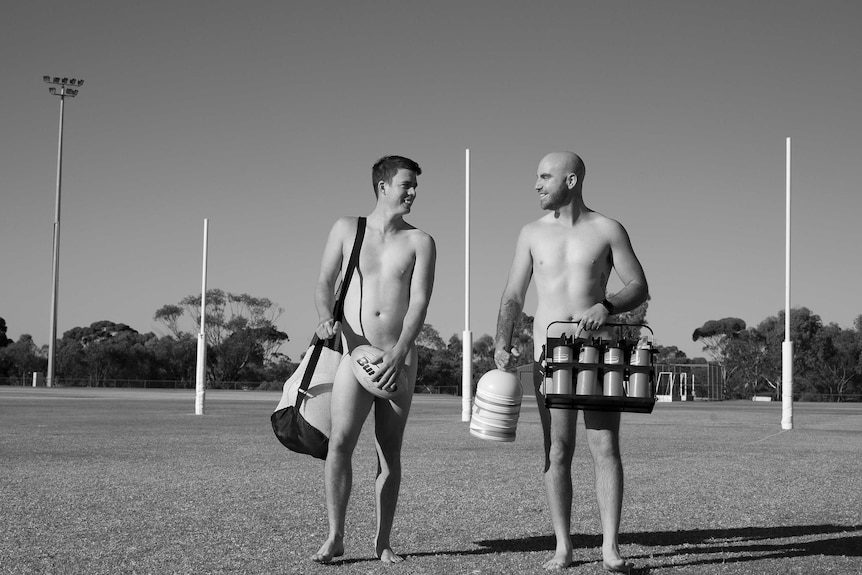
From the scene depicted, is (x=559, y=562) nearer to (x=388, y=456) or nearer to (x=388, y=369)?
(x=388, y=456)

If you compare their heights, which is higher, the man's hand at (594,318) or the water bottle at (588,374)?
the man's hand at (594,318)

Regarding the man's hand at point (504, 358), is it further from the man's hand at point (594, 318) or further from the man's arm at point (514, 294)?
the man's hand at point (594, 318)

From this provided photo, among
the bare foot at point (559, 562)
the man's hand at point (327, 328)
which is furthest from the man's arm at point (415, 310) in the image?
the bare foot at point (559, 562)

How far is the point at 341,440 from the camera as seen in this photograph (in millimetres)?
5969

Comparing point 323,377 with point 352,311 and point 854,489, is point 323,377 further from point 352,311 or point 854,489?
point 854,489

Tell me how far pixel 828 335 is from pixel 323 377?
105 m

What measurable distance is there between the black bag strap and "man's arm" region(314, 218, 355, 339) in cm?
5

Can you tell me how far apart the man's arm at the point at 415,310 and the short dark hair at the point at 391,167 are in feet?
1.32

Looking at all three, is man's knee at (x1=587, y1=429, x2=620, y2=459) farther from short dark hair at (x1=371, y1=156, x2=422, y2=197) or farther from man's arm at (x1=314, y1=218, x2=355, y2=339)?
short dark hair at (x1=371, y1=156, x2=422, y2=197)

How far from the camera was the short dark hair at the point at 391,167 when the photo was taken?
6.12 metres

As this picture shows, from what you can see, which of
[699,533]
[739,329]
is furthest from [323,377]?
[739,329]

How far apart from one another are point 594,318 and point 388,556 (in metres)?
1.89

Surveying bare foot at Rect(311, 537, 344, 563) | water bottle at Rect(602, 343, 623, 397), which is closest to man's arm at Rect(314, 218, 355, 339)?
bare foot at Rect(311, 537, 344, 563)

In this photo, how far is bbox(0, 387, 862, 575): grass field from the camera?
19.9 ft
